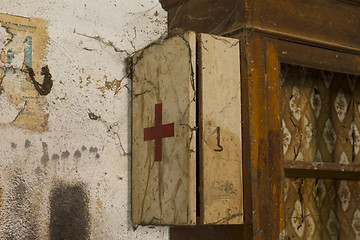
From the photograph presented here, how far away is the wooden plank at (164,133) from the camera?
133 centimetres

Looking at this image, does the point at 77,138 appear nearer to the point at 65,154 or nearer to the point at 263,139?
the point at 65,154

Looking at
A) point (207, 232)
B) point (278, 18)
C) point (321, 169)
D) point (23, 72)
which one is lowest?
point (207, 232)

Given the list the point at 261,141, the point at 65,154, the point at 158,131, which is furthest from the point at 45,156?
the point at 261,141

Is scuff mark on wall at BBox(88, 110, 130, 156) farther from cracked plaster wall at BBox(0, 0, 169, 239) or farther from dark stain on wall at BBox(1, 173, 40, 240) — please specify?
dark stain on wall at BBox(1, 173, 40, 240)

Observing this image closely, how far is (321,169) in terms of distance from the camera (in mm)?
1531

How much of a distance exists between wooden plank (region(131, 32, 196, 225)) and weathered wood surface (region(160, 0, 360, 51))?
0.16 metres

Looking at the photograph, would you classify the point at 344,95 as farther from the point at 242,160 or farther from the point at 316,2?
the point at 242,160

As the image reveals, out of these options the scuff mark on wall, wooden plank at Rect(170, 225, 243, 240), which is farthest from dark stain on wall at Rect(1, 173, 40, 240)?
wooden plank at Rect(170, 225, 243, 240)

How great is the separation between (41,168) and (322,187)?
1008 millimetres

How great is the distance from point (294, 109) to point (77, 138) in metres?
0.77

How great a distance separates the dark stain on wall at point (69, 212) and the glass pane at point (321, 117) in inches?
28.4

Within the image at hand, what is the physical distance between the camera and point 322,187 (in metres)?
1.89

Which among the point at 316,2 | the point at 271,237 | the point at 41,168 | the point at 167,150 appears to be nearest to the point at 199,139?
the point at 167,150

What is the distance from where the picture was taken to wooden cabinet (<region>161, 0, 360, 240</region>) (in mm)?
1393
